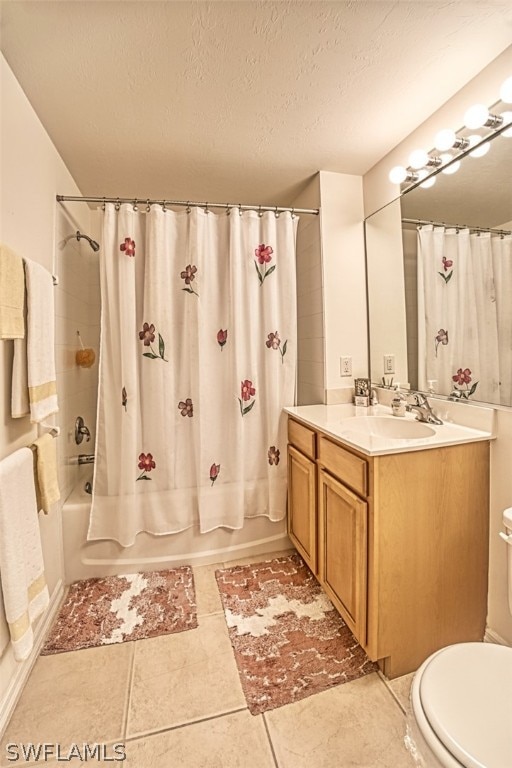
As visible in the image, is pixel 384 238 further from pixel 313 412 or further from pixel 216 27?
pixel 216 27

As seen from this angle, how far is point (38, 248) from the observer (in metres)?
1.57

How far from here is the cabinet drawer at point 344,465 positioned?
4.19 ft

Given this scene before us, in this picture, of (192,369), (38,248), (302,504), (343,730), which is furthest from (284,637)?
(38,248)

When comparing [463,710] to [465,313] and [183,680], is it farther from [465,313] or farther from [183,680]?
[465,313]

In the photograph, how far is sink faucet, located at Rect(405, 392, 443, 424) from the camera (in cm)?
158

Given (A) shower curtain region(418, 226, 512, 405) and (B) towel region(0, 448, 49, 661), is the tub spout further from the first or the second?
(A) shower curtain region(418, 226, 512, 405)

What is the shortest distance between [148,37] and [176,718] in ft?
7.60

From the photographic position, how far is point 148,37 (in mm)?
1177

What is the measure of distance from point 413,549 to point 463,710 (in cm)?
55

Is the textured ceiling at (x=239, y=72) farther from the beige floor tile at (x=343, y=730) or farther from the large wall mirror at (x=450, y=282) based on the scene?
the beige floor tile at (x=343, y=730)

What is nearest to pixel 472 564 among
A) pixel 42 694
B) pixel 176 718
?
pixel 176 718

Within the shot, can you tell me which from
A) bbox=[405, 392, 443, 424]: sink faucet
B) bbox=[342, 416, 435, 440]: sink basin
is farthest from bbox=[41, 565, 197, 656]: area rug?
bbox=[405, 392, 443, 424]: sink faucet

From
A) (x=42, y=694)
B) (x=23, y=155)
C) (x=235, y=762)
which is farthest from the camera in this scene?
(x=23, y=155)

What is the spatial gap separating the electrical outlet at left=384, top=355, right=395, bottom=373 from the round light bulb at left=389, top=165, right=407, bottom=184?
89cm
